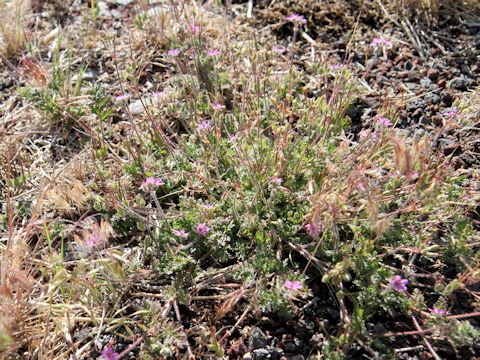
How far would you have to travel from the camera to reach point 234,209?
2479 millimetres

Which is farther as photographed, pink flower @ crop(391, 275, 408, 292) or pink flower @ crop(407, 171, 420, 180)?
pink flower @ crop(391, 275, 408, 292)

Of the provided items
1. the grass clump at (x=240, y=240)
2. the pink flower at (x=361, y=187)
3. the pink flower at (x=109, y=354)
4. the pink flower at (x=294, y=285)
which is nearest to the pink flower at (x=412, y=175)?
the grass clump at (x=240, y=240)

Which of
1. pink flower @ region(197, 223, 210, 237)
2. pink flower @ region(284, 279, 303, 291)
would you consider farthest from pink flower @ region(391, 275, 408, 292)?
pink flower @ region(197, 223, 210, 237)

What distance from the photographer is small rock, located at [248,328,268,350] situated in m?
2.29

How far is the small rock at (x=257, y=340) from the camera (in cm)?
229

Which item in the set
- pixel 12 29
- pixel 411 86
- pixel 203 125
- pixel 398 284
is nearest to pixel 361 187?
pixel 398 284

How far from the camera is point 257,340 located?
2.30 m

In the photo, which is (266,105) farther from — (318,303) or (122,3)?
(122,3)

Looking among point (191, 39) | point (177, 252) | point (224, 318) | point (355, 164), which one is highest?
point (191, 39)

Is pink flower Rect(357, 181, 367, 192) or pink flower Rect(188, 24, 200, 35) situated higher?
pink flower Rect(188, 24, 200, 35)

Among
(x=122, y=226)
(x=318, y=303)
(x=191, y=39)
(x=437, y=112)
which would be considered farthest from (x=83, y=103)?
(x=437, y=112)

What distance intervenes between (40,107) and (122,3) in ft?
4.19

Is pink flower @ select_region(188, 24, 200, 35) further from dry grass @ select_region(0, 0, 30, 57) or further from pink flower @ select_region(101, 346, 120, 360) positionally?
pink flower @ select_region(101, 346, 120, 360)

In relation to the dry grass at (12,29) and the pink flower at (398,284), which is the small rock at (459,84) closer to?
the pink flower at (398,284)
